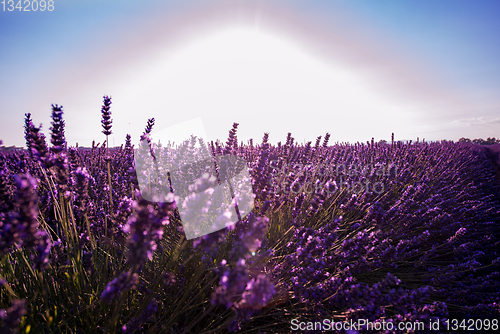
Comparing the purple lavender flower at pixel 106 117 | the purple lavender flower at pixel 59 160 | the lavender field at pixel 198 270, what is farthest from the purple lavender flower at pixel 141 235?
the purple lavender flower at pixel 106 117

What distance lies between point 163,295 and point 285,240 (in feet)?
3.93

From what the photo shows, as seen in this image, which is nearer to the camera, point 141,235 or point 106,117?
point 141,235

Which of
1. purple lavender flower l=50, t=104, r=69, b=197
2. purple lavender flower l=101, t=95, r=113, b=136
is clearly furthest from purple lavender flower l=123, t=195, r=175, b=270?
purple lavender flower l=101, t=95, r=113, b=136

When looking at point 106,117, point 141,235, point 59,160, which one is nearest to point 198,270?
point 141,235

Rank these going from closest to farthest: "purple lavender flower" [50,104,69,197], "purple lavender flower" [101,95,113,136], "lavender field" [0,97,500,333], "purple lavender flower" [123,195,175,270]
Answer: "purple lavender flower" [123,195,175,270], "lavender field" [0,97,500,333], "purple lavender flower" [50,104,69,197], "purple lavender flower" [101,95,113,136]

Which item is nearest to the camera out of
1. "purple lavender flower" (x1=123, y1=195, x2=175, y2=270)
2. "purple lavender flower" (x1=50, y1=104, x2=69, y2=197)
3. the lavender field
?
"purple lavender flower" (x1=123, y1=195, x2=175, y2=270)

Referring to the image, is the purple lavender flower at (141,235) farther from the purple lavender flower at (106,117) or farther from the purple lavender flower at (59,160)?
the purple lavender flower at (106,117)

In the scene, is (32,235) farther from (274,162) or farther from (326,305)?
(274,162)

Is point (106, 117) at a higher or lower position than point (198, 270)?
higher

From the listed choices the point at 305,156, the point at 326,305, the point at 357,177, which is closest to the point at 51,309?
the point at 326,305

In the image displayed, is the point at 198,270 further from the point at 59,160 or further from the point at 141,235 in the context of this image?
the point at 59,160

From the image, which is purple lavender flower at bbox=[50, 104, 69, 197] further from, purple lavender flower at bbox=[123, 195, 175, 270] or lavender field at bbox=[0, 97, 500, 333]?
purple lavender flower at bbox=[123, 195, 175, 270]

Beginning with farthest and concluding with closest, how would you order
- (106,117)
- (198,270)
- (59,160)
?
(106,117) → (198,270) → (59,160)

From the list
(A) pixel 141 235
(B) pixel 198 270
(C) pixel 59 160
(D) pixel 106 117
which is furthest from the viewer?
(D) pixel 106 117
